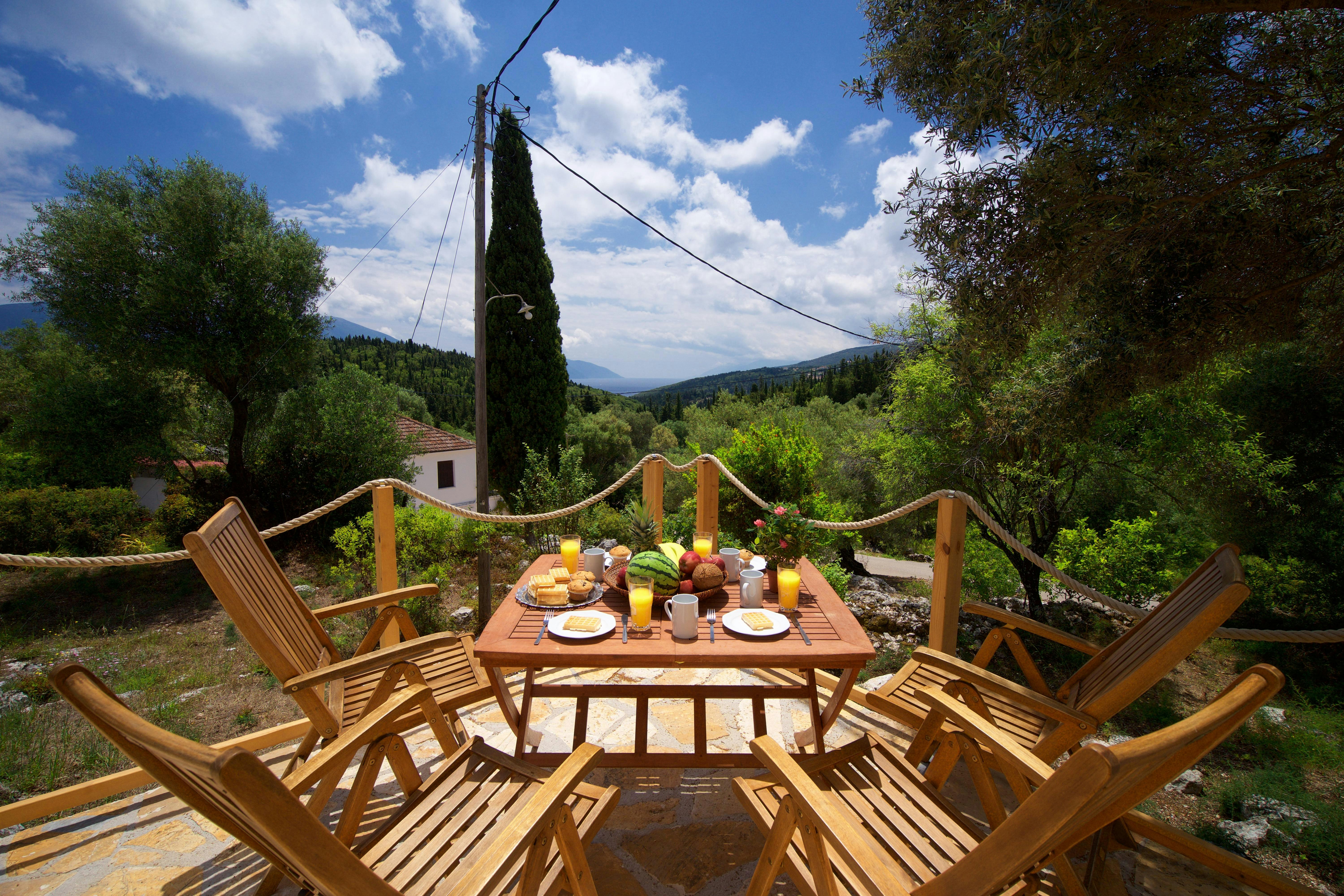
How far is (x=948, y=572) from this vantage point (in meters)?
2.55

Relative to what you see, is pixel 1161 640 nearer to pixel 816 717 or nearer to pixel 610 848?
pixel 816 717

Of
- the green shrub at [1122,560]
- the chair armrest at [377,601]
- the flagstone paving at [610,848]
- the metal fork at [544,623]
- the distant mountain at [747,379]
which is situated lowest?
the green shrub at [1122,560]

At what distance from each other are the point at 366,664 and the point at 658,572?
3.34ft

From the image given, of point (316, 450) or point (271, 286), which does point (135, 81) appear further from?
point (316, 450)

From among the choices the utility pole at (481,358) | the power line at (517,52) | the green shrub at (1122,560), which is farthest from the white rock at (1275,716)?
the power line at (517,52)

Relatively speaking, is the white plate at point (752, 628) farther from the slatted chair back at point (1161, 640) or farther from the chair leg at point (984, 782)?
the slatted chair back at point (1161, 640)

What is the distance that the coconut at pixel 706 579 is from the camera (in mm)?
2148

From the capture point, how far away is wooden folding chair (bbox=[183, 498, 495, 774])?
1.69 m

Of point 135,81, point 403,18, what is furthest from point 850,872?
point 135,81

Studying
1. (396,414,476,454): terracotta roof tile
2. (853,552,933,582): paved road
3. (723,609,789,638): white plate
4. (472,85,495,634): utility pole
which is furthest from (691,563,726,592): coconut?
(396,414,476,454): terracotta roof tile

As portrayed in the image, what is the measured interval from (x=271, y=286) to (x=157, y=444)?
4072mm

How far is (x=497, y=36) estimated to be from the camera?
5.05 metres

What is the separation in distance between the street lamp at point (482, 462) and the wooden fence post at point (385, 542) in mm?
2837

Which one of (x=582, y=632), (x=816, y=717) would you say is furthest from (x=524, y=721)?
(x=816, y=717)
